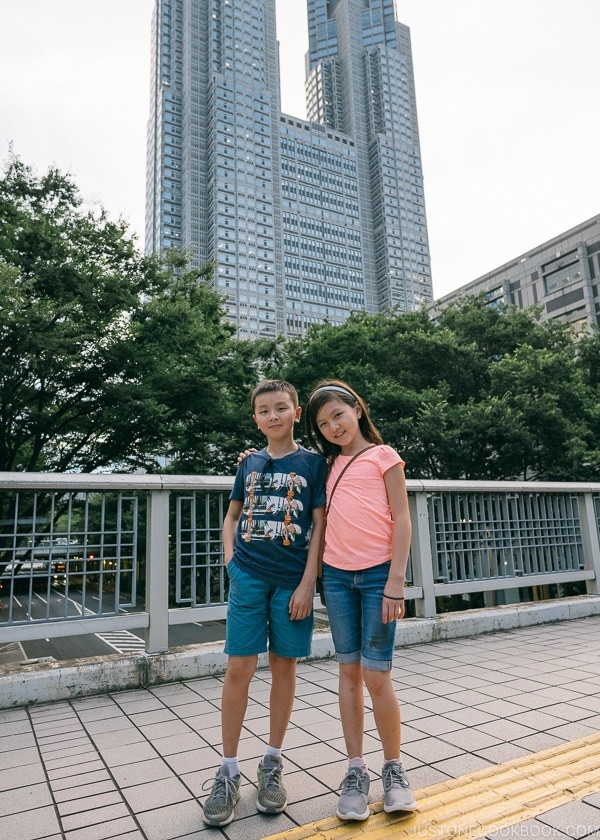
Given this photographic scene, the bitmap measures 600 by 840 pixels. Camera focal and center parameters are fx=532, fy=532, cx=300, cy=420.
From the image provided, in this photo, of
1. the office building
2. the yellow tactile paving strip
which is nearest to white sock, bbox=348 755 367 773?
the yellow tactile paving strip

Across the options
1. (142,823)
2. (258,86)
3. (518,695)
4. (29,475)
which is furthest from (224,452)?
(258,86)

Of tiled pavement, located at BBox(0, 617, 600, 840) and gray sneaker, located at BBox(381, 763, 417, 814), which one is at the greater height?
gray sneaker, located at BBox(381, 763, 417, 814)

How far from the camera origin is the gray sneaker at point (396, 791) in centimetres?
194

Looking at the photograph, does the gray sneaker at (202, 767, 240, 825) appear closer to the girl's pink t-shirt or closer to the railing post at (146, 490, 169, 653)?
the girl's pink t-shirt

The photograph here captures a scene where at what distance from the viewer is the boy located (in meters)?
2.14

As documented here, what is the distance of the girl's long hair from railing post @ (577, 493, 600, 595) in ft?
16.9

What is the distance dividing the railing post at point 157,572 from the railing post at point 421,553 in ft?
7.69

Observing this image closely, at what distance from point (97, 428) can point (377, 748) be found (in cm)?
1191

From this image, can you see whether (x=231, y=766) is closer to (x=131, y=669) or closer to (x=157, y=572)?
(x=131, y=669)

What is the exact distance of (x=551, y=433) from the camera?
14758mm

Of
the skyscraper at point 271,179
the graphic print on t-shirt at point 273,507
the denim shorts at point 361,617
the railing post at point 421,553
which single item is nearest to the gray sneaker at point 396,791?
the denim shorts at point 361,617

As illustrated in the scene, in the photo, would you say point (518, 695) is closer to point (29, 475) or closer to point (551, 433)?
point (29, 475)

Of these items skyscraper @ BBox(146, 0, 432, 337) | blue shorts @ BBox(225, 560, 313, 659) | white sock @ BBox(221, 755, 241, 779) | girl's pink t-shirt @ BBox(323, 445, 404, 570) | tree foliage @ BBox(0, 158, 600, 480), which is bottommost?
white sock @ BBox(221, 755, 241, 779)

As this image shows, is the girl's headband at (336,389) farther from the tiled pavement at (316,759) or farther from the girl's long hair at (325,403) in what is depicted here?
the tiled pavement at (316,759)
